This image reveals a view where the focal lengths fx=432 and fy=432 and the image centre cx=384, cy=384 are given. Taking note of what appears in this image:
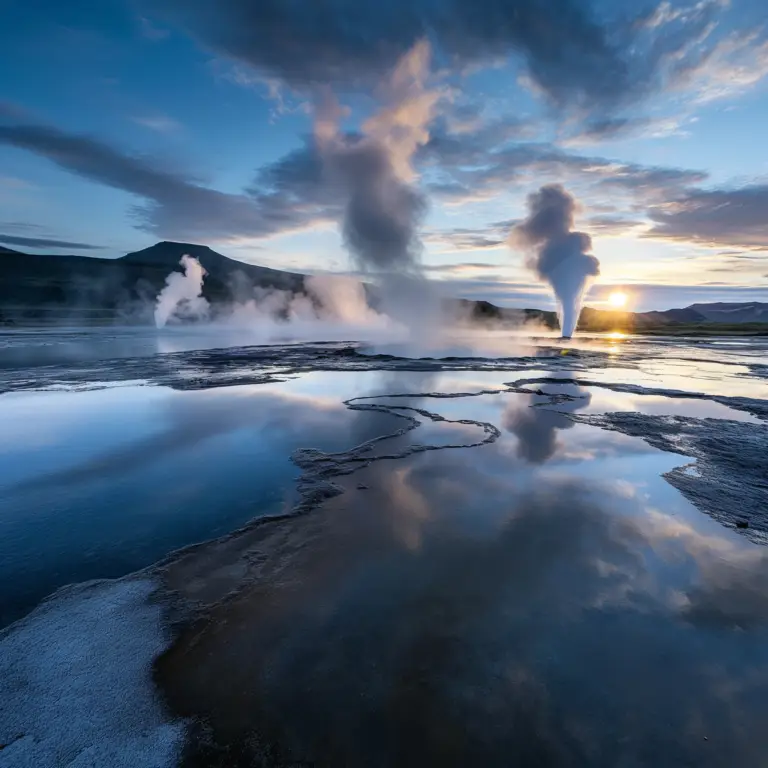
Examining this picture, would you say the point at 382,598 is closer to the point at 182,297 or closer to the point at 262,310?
the point at 182,297

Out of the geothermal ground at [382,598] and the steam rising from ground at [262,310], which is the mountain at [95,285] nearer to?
the steam rising from ground at [262,310]

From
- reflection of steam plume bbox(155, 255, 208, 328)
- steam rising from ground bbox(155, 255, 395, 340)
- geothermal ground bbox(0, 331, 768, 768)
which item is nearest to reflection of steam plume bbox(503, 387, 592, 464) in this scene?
geothermal ground bbox(0, 331, 768, 768)

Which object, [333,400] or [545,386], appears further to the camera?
[545,386]

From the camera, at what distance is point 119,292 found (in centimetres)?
12712

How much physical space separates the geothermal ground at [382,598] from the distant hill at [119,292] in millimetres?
74280

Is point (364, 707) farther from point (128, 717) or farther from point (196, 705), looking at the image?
point (128, 717)

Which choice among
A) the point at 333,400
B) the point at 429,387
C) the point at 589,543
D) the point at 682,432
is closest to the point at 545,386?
the point at 429,387

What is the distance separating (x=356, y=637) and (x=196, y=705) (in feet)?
4.05

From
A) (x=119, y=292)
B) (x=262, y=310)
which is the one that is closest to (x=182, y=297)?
(x=262, y=310)

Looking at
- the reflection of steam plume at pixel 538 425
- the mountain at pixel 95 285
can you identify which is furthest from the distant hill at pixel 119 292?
the reflection of steam plume at pixel 538 425

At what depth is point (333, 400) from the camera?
43.4 feet

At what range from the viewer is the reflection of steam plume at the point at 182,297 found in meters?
70.9

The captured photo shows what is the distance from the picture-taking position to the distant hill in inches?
3851

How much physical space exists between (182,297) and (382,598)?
8870 cm
